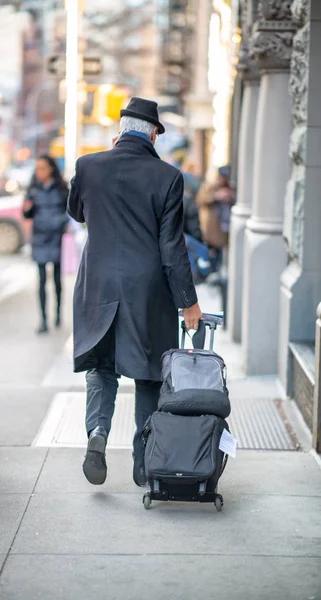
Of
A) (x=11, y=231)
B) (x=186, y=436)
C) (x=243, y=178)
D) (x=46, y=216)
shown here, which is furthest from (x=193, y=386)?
(x=11, y=231)

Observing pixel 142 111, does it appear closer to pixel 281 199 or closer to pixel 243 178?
pixel 281 199

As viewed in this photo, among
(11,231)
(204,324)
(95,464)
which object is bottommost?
(11,231)

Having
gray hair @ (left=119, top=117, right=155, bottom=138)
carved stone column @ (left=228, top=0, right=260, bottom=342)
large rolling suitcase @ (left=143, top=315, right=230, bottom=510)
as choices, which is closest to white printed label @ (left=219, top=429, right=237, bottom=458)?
large rolling suitcase @ (left=143, top=315, right=230, bottom=510)

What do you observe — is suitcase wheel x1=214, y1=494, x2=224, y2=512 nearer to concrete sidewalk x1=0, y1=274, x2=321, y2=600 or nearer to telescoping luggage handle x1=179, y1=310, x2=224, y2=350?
concrete sidewalk x1=0, y1=274, x2=321, y2=600

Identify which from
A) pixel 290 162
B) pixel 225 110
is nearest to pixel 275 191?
pixel 290 162

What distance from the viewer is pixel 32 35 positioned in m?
124

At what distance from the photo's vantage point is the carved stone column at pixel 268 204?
30.7ft

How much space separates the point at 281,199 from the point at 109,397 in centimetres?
396

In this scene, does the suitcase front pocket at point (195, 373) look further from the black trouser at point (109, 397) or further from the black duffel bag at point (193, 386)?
the black trouser at point (109, 397)

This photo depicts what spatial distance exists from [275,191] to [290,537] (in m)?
4.70

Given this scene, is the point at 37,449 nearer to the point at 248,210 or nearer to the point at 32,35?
the point at 248,210

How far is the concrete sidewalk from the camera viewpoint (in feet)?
15.5

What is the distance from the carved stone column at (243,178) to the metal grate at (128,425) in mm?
2999

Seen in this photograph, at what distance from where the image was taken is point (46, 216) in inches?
505
